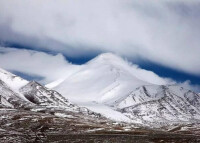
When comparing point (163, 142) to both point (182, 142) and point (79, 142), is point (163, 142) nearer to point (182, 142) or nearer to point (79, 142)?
point (182, 142)

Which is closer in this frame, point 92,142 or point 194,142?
point 92,142

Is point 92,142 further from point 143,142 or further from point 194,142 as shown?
point 194,142

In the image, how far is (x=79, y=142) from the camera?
157375 millimetres

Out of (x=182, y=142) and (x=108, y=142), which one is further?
(x=182, y=142)

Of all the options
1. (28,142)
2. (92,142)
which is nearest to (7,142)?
(28,142)

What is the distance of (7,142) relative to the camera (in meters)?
132

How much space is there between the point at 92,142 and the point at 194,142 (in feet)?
173

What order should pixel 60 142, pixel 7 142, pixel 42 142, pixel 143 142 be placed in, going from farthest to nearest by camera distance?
pixel 143 142 → pixel 60 142 → pixel 42 142 → pixel 7 142

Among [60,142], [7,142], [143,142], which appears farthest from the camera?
[143,142]

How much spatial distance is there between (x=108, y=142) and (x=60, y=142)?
22636 millimetres

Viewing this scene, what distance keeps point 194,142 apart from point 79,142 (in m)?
58.4

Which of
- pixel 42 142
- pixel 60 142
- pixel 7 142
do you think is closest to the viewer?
pixel 7 142

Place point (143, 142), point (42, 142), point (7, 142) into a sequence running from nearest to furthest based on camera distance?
point (7, 142) < point (42, 142) < point (143, 142)

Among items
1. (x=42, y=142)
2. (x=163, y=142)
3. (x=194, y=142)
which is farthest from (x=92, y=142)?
(x=194, y=142)
